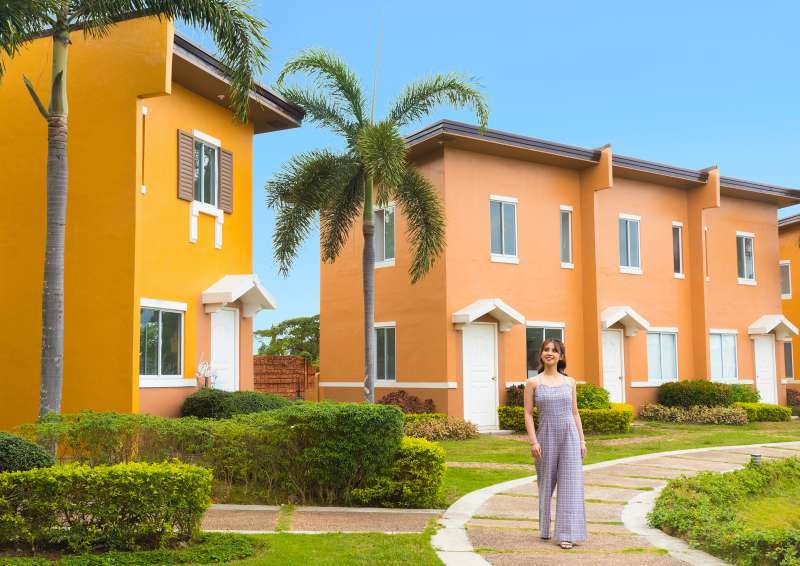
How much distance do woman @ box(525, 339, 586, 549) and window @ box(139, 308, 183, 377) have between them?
864 centimetres

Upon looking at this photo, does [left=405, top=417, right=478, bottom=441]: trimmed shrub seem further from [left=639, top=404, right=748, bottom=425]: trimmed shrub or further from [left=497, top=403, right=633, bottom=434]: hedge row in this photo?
[left=639, top=404, right=748, bottom=425]: trimmed shrub

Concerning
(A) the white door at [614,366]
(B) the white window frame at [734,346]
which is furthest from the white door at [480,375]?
(B) the white window frame at [734,346]

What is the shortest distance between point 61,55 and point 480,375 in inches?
478

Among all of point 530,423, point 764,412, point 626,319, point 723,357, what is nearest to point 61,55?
point 530,423

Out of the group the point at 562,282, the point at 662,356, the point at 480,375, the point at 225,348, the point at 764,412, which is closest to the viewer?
the point at 225,348

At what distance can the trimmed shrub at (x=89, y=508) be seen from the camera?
732 cm

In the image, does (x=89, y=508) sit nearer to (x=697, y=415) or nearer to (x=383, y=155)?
(x=383, y=155)

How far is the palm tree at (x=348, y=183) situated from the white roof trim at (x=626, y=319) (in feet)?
23.0

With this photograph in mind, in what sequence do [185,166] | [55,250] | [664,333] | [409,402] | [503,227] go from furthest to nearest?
1. [664,333]
2. [503,227]
3. [409,402]
4. [185,166]
5. [55,250]

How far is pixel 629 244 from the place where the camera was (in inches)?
965

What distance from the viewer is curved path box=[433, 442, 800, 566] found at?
7.21 metres

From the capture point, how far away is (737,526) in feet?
26.4

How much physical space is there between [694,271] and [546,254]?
6.04 meters

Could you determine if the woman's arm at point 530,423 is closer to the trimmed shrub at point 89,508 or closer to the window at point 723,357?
the trimmed shrub at point 89,508
